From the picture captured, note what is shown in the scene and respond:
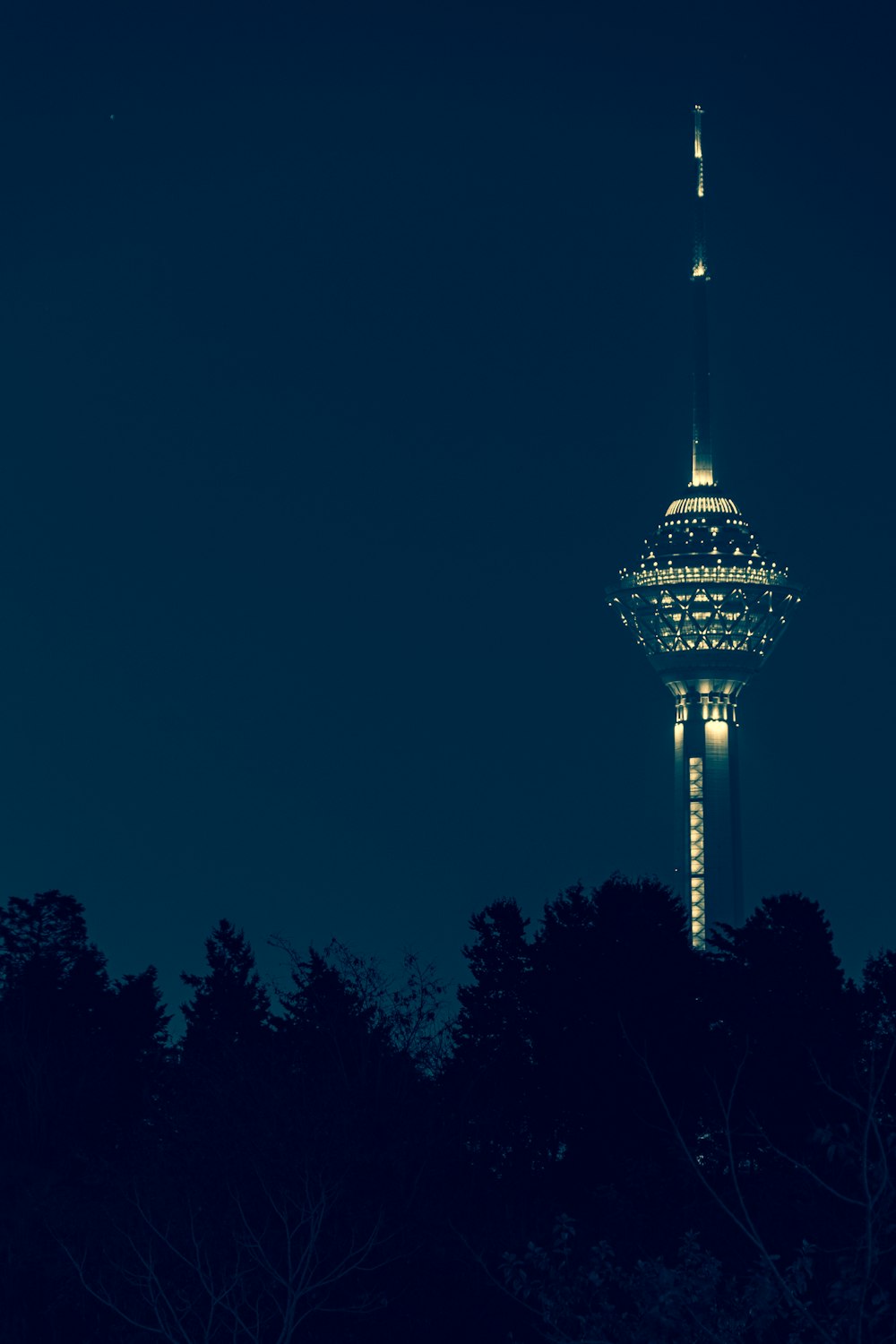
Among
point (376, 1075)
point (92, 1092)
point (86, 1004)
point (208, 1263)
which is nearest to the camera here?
point (208, 1263)

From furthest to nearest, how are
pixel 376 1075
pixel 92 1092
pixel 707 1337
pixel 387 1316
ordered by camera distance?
pixel 92 1092, pixel 376 1075, pixel 387 1316, pixel 707 1337

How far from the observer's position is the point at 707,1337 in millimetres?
41844

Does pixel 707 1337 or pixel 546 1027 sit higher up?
pixel 546 1027

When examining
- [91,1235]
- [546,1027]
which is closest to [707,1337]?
[91,1235]

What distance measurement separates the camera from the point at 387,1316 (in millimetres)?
72562

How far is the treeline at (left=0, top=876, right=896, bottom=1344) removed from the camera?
7188cm

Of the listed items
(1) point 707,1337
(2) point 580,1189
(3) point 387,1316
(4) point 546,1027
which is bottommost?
(1) point 707,1337

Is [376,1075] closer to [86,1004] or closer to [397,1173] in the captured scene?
[397,1173]

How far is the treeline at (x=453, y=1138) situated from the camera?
71.9m

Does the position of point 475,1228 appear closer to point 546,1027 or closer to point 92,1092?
point 546,1027

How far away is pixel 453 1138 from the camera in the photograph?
79000 mm

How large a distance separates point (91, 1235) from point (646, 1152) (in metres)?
17.8

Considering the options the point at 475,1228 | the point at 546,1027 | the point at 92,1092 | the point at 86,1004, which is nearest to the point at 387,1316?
the point at 475,1228

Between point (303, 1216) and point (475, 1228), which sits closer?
point (303, 1216)
